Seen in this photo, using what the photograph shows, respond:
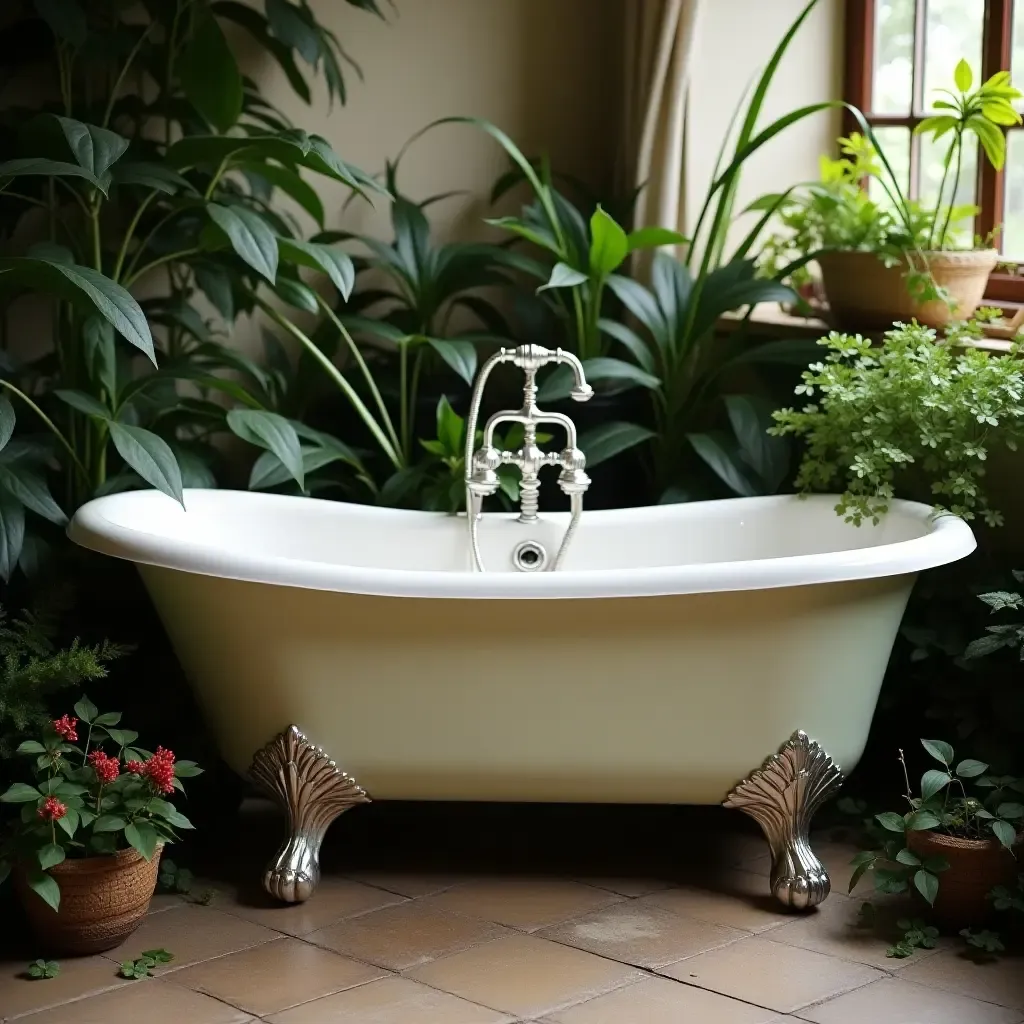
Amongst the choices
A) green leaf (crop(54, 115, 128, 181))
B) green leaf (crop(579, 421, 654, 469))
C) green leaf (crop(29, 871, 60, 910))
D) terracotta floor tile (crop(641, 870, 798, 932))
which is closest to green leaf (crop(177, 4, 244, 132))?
green leaf (crop(54, 115, 128, 181))

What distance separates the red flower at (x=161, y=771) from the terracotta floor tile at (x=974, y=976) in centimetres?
114

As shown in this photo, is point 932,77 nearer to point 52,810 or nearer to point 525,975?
point 525,975

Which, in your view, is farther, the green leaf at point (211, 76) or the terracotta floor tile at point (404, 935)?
the green leaf at point (211, 76)

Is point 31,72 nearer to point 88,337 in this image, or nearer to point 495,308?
point 88,337

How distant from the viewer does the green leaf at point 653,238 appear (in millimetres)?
3057

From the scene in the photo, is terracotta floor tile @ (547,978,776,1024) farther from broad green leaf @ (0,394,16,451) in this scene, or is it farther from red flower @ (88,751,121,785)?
broad green leaf @ (0,394,16,451)

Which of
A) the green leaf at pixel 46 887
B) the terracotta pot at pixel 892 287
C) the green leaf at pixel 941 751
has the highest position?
the terracotta pot at pixel 892 287

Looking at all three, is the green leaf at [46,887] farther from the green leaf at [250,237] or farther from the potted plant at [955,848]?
the potted plant at [955,848]

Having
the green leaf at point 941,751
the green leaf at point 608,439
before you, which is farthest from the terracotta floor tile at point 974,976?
the green leaf at point 608,439

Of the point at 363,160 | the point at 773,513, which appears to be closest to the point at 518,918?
the point at 773,513

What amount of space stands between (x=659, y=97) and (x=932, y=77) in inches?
25.6

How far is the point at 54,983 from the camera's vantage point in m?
2.25

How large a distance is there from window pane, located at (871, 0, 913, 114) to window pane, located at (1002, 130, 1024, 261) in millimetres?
316

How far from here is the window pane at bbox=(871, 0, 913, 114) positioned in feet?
11.4
